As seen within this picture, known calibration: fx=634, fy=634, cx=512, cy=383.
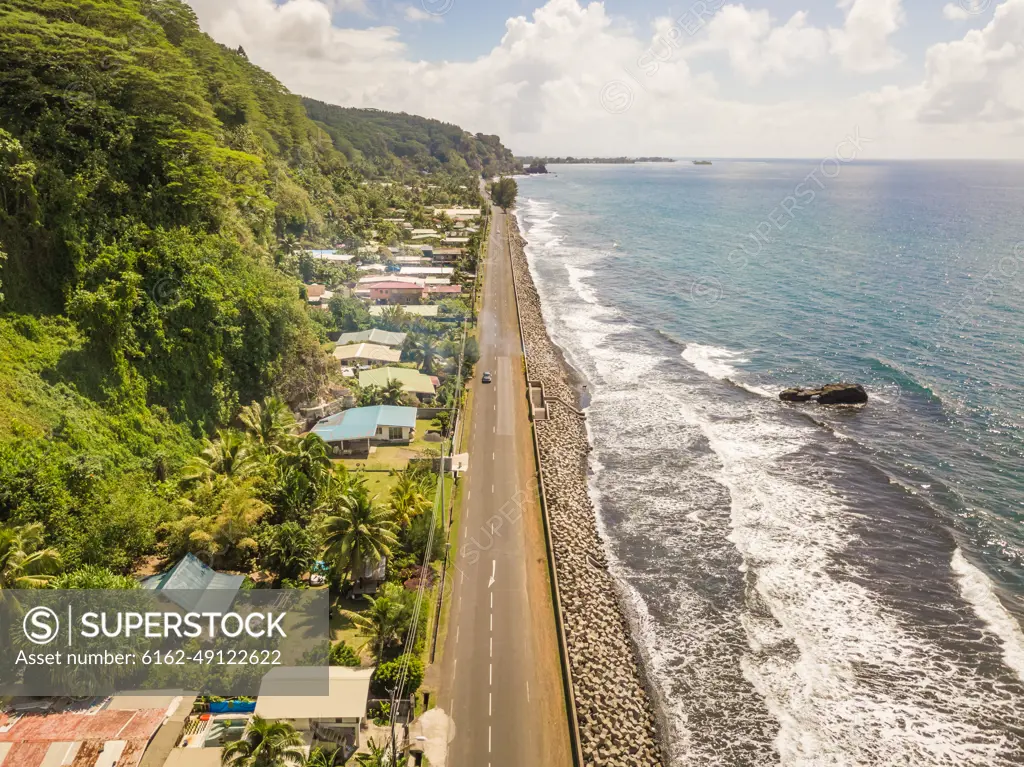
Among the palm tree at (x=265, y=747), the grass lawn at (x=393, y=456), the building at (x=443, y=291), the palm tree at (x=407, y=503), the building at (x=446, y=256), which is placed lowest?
the grass lawn at (x=393, y=456)

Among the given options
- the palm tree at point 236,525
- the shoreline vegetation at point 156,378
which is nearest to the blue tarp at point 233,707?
the shoreline vegetation at point 156,378

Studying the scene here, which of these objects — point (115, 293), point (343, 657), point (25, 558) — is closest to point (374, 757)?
point (343, 657)

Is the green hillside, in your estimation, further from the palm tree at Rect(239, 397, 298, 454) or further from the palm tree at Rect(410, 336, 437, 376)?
the palm tree at Rect(410, 336, 437, 376)

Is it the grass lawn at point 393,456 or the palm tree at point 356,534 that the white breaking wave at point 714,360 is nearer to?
the grass lawn at point 393,456

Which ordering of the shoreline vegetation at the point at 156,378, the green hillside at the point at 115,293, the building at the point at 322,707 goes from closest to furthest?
the building at the point at 322,707 < the shoreline vegetation at the point at 156,378 < the green hillside at the point at 115,293

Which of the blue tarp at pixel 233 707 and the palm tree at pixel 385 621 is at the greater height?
the palm tree at pixel 385 621

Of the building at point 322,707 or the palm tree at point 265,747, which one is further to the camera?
the building at point 322,707

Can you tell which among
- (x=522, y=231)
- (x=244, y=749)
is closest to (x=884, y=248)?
(x=522, y=231)

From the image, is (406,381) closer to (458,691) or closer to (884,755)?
(458,691)
